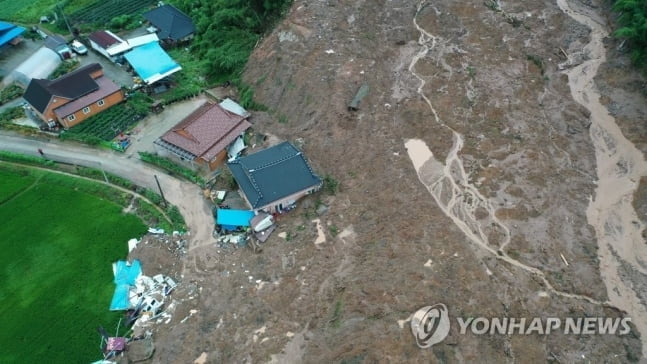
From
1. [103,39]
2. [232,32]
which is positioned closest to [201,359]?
[232,32]

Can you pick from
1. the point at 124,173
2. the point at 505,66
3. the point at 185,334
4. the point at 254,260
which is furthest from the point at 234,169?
the point at 505,66

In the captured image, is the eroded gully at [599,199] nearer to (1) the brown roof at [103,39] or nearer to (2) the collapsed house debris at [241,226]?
(2) the collapsed house debris at [241,226]

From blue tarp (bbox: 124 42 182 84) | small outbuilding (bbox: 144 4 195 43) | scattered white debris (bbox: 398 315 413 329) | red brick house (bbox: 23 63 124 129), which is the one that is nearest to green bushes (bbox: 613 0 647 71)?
scattered white debris (bbox: 398 315 413 329)

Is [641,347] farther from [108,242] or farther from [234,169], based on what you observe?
[108,242]

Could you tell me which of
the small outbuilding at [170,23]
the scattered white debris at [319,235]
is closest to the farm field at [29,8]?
the small outbuilding at [170,23]

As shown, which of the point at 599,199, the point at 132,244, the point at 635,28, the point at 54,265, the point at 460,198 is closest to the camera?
the point at 54,265

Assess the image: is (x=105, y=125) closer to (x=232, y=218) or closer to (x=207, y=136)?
(x=207, y=136)

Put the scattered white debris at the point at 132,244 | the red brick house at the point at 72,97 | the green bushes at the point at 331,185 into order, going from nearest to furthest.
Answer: the scattered white debris at the point at 132,244
the green bushes at the point at 331,185
the red brick house at the point at 72,97
